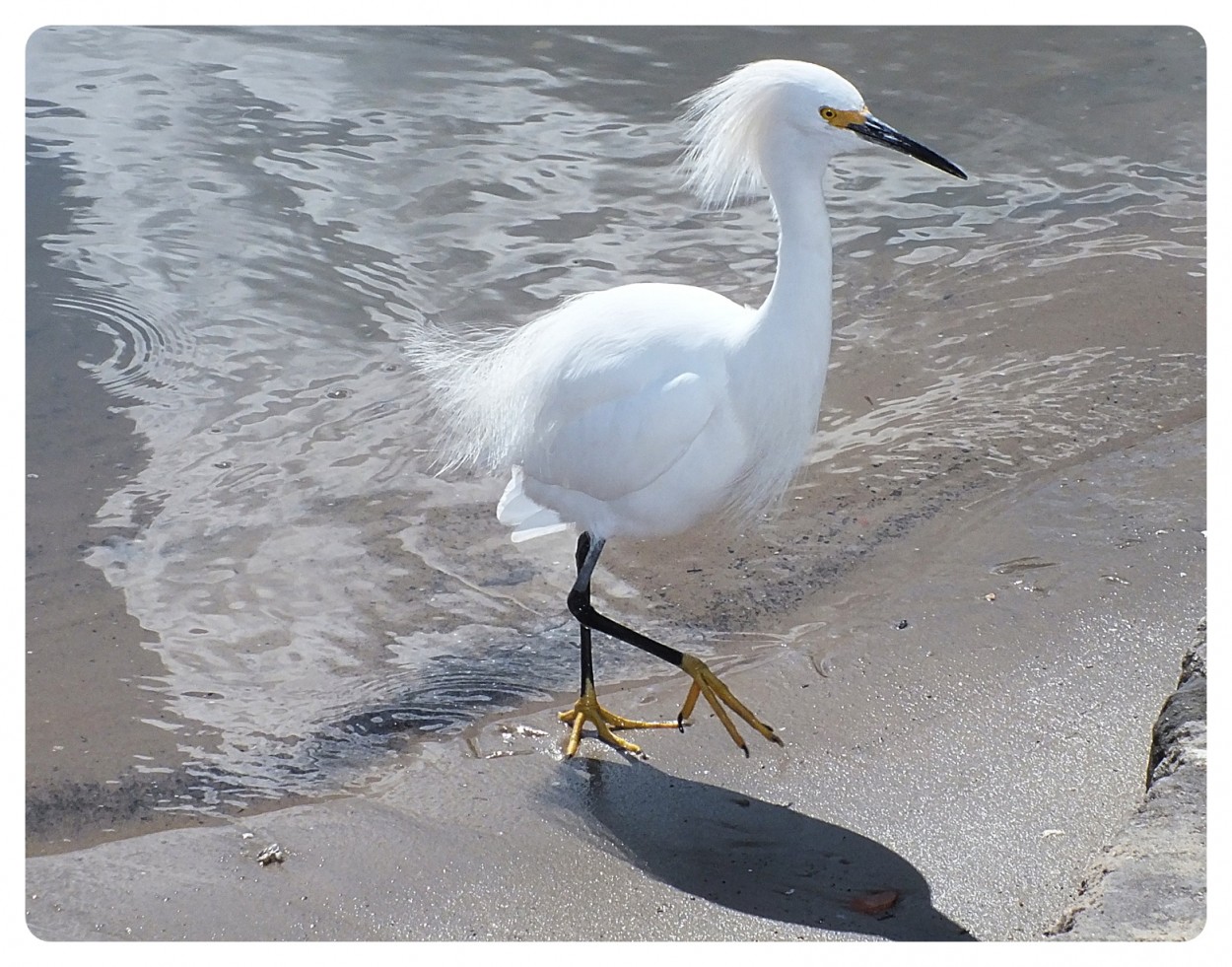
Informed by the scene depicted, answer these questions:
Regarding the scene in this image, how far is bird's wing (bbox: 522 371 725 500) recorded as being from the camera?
321 centimetres

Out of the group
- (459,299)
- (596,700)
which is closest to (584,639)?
(596,700)

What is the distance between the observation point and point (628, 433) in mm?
3252

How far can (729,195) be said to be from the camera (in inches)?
133

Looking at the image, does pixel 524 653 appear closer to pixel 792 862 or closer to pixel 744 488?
pixel 744 488

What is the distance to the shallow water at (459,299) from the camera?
381 cm

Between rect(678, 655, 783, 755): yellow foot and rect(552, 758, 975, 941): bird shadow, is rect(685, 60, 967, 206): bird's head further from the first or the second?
rect(552, 758, 975, 941): bird shadow

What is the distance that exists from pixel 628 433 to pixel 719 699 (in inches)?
28.6

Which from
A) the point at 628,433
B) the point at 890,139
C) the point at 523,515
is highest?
the point at 890,139

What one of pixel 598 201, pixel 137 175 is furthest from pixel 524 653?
pixel 137 175

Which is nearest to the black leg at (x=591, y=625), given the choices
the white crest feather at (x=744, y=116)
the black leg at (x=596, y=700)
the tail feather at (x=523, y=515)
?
the black leg at (x=596, y=700)

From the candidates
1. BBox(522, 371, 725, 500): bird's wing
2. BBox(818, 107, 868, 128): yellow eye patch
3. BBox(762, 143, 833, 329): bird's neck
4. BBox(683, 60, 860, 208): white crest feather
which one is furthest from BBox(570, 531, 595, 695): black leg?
BBox(818, 107, 868, 128): yellow eye patch

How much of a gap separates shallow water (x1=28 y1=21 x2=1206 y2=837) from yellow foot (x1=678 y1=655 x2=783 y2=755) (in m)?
0.38

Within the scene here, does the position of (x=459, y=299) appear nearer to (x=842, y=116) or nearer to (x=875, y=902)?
(x=842, y=116)

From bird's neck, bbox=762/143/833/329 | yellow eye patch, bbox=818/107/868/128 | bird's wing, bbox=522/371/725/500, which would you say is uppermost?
yellow eye patch, bbox=818/107/868/128
